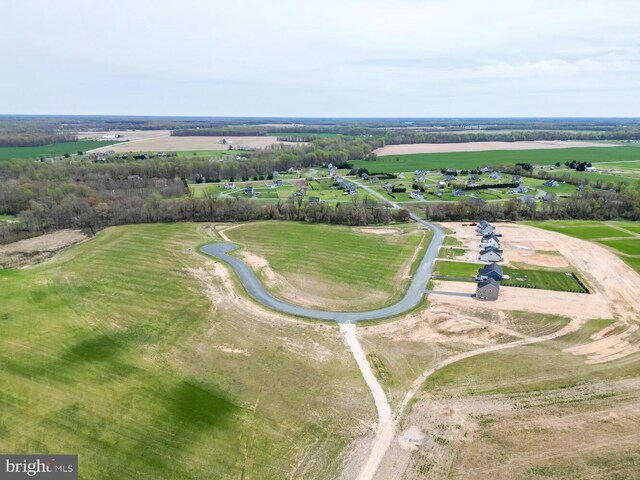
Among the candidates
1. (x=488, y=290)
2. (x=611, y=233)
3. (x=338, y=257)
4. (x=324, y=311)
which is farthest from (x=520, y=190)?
(x=324, y=311)

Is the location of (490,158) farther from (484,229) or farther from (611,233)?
(484,229)

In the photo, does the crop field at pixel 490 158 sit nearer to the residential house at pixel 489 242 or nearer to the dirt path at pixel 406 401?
the residential house at pixel 489 242

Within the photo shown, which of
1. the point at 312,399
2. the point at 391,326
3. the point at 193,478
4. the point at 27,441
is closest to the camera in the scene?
the point at 193,478

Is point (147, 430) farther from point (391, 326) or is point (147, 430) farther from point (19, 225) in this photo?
point (19, 225)

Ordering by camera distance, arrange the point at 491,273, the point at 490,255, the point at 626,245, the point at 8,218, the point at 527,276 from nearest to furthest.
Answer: the point at 491,273 → the point at 527,276 → the point at 490,255 → the point at 626,245 → the point at 8,218

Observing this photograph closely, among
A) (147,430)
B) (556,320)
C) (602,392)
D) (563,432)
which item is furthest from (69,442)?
(556,320)

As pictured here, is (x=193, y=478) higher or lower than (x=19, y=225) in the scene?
lower
